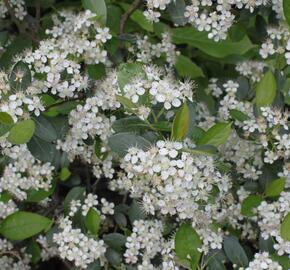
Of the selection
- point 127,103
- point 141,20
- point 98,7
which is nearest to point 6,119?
point 127,103

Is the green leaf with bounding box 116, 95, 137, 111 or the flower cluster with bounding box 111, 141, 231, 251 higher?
the green leaf with bounding box 116, 95, 137, 111

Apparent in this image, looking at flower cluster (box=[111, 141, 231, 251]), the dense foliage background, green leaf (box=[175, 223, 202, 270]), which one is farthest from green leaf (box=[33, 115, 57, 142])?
green leaf (box=[175, 223, 202, 270])

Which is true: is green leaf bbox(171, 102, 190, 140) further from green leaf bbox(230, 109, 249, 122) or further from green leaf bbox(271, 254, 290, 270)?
green leaf bbox(271, 254, 290, 270)

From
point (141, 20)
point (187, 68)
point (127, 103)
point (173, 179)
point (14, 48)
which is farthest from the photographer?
point (187, 68)

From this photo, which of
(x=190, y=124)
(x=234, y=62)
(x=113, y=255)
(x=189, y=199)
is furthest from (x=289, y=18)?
(x=234, y=62)

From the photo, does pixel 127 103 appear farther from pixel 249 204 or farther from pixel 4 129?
pixel 249 204

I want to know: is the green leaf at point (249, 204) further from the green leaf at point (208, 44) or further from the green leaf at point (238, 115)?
the green leaf at point (208, 44)

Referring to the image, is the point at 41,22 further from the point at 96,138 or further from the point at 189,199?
the point at 189,199
